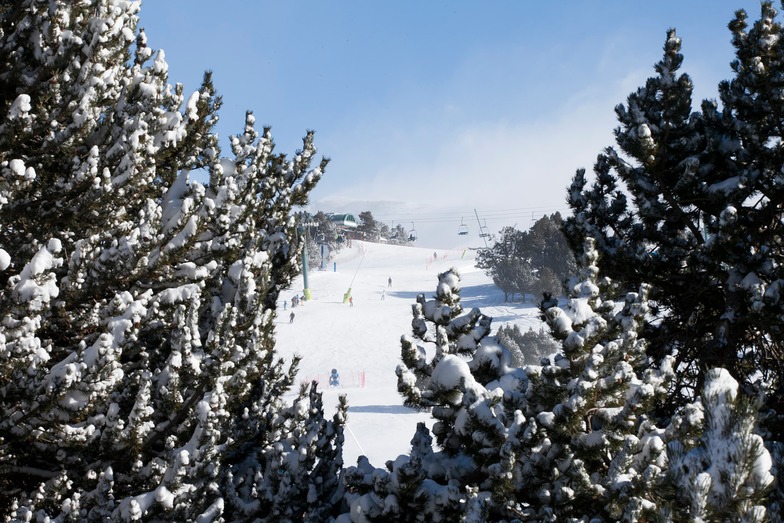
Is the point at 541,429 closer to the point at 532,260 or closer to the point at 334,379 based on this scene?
the point at 334,379

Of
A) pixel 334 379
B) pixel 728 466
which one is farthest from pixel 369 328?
pixel 728 466

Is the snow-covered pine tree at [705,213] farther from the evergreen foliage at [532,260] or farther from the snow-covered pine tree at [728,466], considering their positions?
the evergreen foliage at [532,260]

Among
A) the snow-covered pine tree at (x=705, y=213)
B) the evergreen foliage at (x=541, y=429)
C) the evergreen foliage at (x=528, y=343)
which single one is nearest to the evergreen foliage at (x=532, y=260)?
the evergreen foliage at (x=528, y=343)

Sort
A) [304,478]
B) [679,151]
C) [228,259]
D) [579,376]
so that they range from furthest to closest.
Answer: [679,151], [228,259], [304,478], [579,376]

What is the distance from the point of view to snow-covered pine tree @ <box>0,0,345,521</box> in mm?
4848

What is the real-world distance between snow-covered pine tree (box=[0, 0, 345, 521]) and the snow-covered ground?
4535 mm

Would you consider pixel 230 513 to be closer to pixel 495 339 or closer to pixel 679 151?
pixel 495 339

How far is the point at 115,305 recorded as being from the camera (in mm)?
5117

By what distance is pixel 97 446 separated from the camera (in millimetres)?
5336

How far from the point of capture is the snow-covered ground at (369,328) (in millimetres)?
23141

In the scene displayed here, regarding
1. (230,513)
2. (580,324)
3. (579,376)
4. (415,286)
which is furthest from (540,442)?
(415,286)

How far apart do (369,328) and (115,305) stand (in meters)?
41.1

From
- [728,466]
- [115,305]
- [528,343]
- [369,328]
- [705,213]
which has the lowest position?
[528,343]

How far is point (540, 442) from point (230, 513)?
375 centimetres
